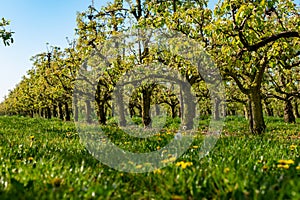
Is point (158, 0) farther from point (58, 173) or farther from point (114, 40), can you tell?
point (58, 173)

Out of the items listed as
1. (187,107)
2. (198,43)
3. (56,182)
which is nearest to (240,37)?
(198,43)

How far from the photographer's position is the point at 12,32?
11438 millimetres

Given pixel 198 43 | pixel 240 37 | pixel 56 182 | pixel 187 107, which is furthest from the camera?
pixel 187 107

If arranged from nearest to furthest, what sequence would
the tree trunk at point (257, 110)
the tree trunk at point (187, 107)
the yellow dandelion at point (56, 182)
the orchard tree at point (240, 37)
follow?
the yellow dandelion at point (56, 182) → the orchard tree at point (240, 37) → the tree trunk at point (257, 110) → the tree trunk at point (187, 107)

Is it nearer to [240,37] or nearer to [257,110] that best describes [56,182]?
[240,37]

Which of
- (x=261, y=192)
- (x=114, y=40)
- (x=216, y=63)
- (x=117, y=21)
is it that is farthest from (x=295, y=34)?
(x=117, y=21)

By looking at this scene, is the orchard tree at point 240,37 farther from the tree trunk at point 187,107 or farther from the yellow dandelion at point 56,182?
the yellow dandelion at point 56,182

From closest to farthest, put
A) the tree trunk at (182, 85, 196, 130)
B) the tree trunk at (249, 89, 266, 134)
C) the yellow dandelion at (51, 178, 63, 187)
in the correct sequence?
the yellow dandelion at (51, 178, 63, 187), the tree trunk at (249, 89, 266, 134), the tree trunk at (182, 85, 196, 130)

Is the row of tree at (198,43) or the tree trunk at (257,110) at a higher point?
the row of tree at (198,43)

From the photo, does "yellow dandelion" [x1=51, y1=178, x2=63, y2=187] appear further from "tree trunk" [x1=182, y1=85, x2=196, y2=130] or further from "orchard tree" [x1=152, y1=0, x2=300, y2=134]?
"tree trunk" [x1=182, y1=85, x2=196, y2=130]

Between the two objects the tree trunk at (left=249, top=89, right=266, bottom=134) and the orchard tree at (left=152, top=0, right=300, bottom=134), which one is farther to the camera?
the tree trunk at (left=249, top=89, right=266, bottom=134)

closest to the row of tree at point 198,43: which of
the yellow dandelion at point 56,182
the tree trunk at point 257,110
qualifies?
the tree trunk at point 257,110

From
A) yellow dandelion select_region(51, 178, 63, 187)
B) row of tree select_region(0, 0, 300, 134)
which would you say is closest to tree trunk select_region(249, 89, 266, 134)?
row of tree select_region(0, 0, 300, 134)

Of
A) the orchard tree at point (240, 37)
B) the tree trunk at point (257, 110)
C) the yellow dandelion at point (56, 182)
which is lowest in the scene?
the yellow dandelion at point (56, 182)
